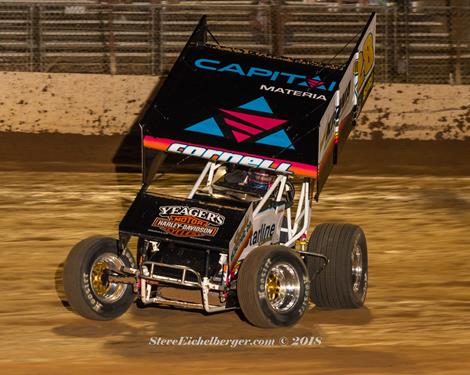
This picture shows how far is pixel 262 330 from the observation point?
905 cm

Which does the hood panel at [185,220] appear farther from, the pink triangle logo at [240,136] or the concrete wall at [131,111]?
the concrete wall at [131,111]

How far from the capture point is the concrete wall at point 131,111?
19203mm

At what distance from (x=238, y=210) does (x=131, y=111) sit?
34.6 feet

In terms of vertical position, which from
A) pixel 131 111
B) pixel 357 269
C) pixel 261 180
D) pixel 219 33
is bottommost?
pixel 357 269

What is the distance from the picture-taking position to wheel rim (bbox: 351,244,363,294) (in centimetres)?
975

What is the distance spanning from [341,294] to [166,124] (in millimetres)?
1896

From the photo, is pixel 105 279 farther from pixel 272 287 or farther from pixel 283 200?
pixel 283 200

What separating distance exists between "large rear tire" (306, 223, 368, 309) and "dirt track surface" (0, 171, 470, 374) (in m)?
0.13

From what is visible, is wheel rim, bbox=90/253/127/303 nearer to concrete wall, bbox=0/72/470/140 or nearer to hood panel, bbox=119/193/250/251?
hood panel, bbox=119/193/250/251

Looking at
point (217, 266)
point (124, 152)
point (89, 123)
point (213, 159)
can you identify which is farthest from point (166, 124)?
point (89, 123)

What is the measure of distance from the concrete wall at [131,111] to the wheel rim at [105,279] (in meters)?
10.2

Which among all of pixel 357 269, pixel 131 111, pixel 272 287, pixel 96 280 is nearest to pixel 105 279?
pixel 96 280

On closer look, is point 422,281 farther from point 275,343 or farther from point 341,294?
point 275,343

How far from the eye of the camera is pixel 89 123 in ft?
63.2
